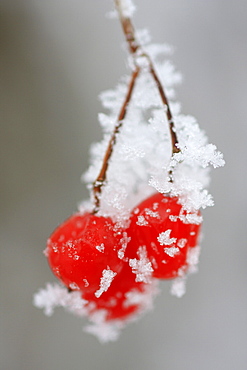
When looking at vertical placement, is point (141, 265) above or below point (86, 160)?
below

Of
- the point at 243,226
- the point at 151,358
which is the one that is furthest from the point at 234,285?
the point at 151,358

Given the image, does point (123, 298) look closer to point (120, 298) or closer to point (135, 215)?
point (120, 298)

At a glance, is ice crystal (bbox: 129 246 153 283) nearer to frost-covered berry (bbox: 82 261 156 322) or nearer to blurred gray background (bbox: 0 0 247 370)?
frost-covered berry (bbox: 82 261 156 322)

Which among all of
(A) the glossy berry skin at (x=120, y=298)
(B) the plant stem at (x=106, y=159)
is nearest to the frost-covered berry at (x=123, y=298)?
(A) the glossy berry skin at (x=120, y=298)

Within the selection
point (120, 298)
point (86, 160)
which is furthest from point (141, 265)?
point (86, 160)

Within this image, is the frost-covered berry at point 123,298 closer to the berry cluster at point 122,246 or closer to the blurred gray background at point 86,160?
the berry cluster at point 122,246

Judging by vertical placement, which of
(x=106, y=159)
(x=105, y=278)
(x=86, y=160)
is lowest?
(x=105, y=278)

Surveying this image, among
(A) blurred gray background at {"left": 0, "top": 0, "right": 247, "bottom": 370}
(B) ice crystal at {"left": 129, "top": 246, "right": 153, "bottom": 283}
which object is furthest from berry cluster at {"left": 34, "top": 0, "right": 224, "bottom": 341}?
(A) blurred gray background at {"left": 0, "top": 0, "right": 247, "bottom": 370}
